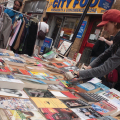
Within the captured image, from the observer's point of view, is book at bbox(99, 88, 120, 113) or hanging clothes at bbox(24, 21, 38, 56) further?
hanging clothes at bbox(24, 21, 38, 56)

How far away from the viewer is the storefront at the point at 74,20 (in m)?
5.49

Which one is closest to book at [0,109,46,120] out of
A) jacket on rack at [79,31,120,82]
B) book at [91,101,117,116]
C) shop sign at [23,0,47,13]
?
book at [91,101,117,116]

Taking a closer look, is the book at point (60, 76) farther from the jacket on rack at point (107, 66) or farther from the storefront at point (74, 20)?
the storefront at point (74, 20)

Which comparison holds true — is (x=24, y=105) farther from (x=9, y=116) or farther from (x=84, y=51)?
(x=84, y=51)

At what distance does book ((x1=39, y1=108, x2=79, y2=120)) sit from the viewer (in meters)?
0.91

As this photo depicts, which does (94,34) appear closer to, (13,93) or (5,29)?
(5,29)

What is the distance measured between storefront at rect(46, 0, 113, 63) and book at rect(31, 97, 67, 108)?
4.88 metres

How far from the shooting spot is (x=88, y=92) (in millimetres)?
1549

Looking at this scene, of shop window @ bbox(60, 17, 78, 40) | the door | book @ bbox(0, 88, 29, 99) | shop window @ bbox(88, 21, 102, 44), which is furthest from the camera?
shop window @ bbox(60, 17, 78, 40)

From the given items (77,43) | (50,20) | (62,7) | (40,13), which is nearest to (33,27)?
(77,43)

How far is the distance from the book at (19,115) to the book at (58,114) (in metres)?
0.05

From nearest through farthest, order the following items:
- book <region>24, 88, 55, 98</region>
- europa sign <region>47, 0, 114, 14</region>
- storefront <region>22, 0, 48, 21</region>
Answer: book <region>24, 88, 55, 98</region> → europa sign <region>47, 0, 114, 14</region> → storefront <region>22, 0, 48, 21</region>

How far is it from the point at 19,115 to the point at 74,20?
251 inches

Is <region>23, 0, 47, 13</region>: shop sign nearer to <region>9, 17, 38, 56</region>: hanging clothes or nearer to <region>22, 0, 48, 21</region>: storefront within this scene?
<region>22, 0, 48, 21</region>: storefront
